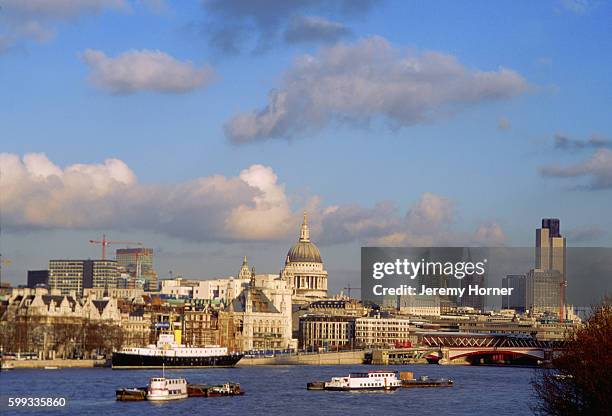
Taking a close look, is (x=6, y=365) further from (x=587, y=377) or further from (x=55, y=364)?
(x=587, y=377)

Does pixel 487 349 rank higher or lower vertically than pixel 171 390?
higher

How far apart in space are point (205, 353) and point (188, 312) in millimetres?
36978

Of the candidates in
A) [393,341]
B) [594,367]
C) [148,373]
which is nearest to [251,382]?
[148,373]

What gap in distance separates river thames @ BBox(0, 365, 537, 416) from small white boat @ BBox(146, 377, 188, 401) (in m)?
0.76

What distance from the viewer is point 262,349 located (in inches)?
6432

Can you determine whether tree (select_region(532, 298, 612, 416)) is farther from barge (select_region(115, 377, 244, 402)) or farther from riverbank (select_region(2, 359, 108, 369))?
riverbank (select_region(2, 359, 108, 369))

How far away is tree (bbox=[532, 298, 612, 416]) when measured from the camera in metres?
44.9

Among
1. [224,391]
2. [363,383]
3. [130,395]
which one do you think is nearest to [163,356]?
[363,383]

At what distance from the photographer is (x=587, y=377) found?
45.5 m

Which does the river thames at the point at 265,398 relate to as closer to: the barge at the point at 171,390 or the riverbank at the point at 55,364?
the barge at the point at 171,390

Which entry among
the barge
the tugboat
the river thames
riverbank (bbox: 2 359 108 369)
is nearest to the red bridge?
the tugboat

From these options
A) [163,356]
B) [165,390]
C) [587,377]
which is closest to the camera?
[587,377]

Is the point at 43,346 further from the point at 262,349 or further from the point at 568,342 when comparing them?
the point at 568,342

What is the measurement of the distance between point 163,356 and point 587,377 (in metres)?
74.7
